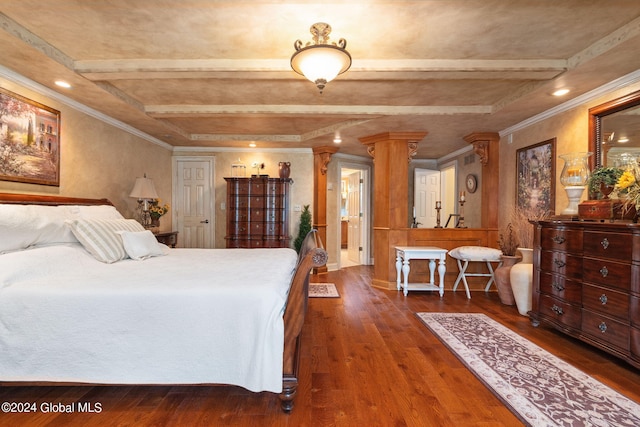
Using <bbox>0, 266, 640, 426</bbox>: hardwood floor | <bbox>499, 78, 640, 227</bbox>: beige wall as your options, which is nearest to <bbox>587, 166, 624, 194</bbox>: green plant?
<bbox>499, 78, 640, 227</bbox>: beige wall

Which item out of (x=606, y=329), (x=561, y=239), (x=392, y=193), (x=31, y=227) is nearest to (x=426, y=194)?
(x=392, y=193)

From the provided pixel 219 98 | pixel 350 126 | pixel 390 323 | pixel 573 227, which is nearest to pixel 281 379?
pixel 390 323

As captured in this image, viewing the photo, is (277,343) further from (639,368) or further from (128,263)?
(639,368)

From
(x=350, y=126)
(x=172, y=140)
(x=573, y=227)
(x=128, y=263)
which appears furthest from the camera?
(x=172, y=140)

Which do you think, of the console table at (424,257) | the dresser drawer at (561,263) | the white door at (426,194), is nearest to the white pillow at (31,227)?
the console table at (424,257)

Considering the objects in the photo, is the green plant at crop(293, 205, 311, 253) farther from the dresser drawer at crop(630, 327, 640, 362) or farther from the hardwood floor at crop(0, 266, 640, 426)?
the dresser drawer at crop(630, 327, 640, 362)

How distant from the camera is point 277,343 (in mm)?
1539

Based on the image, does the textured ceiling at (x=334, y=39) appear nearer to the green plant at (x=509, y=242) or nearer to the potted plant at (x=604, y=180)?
the potted plant at (x=604, y=180)

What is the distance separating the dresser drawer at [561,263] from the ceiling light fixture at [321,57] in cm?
244

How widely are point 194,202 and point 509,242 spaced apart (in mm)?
5235

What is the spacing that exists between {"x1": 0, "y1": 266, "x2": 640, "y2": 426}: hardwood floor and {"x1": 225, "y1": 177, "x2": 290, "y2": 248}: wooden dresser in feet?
8.64

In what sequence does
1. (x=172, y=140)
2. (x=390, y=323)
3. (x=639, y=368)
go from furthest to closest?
(x=172, y=140) → (x=390, y=323) → (x=639, y=368)

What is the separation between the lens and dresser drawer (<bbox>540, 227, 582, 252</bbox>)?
2.44 m

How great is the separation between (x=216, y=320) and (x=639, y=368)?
2.73 m
